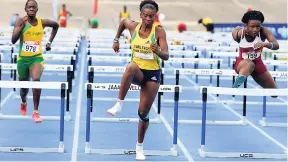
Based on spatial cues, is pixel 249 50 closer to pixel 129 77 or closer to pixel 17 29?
pixel 129 77

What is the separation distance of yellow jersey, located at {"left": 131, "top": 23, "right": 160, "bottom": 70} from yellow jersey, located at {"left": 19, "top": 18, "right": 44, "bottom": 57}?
6.84 ft

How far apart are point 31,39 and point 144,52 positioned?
2.30m

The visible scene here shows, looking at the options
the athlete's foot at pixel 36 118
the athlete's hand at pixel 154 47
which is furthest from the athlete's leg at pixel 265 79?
the athlete's foot at pixel 36 118

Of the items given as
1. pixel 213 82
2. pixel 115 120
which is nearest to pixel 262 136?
pixel 115 120

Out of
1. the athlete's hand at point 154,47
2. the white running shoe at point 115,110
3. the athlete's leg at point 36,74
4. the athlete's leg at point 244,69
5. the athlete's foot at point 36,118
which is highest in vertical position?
the athlete's hand at point 154,47

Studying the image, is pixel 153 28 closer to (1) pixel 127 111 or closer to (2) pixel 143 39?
(2) pixel 143 39

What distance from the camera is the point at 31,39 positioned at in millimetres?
9391

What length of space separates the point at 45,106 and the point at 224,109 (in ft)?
11.5

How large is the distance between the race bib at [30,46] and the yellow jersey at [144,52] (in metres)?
2.13

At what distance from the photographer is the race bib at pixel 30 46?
9406mm

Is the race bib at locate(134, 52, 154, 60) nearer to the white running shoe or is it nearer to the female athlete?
the white running shoe

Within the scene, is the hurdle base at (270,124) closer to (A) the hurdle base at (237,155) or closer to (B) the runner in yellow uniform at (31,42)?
(A) the hurdle base at (237,155)

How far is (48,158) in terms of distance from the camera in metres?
8.51

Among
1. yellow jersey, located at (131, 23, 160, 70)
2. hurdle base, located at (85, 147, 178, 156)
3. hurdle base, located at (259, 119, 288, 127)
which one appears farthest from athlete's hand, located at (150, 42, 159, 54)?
hurdle base, located at (259, 119, 288, 127)
